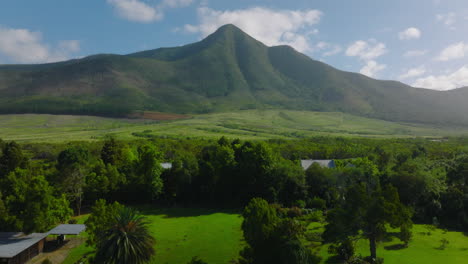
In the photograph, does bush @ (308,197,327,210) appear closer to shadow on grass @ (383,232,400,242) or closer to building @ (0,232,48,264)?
shadow on grass @ (383,232,400,242)

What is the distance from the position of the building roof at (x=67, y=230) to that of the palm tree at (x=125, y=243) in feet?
57.9

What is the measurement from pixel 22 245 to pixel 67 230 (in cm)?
610

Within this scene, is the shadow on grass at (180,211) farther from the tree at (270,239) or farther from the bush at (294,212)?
the tree at (270,239)

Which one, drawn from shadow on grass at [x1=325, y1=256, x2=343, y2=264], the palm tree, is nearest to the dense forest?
shadow on grass at [x1=325, y1=256, x2=343, y2=264]

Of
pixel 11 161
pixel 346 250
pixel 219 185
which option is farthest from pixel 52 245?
pixel 346 250

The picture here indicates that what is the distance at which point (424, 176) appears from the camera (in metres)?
48.2

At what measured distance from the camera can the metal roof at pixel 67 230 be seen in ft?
124

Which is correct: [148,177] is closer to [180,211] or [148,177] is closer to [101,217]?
[180,211]

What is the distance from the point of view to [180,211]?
5369 cm

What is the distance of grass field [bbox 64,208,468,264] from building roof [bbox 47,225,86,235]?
220 centimetres

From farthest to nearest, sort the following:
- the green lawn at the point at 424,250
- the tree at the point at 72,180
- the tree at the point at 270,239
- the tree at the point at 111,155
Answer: the tree at the point at 111,155, the tree at the point at 72,180, the green lawn at the point at 424,250, the tree at the point at 270,239

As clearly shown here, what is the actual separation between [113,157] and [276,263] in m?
53.9

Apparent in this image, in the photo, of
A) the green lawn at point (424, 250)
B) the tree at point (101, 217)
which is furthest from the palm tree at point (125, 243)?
the green lawn at point (424, 250)

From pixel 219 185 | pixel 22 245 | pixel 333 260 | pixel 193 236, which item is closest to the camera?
pixel 333 260
